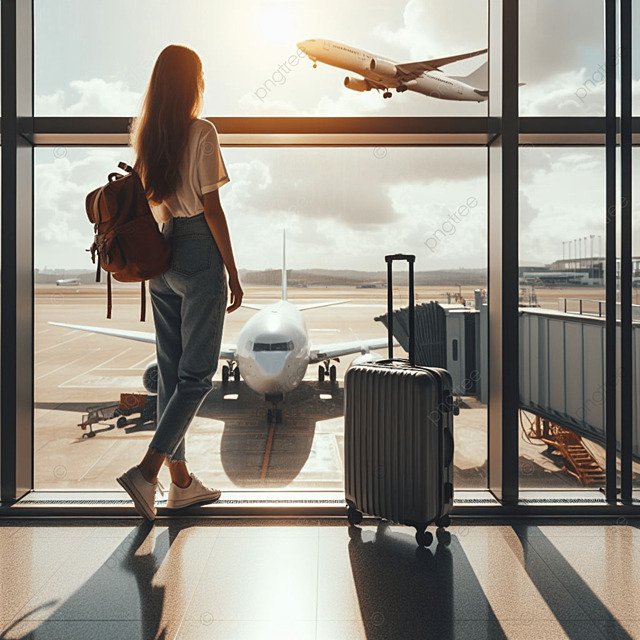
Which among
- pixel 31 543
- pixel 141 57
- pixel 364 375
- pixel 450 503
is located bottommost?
pixel 31 543

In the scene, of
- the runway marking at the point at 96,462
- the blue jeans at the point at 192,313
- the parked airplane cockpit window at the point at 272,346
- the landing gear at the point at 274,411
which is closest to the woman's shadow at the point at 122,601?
the blue jeans at the point at 192,313

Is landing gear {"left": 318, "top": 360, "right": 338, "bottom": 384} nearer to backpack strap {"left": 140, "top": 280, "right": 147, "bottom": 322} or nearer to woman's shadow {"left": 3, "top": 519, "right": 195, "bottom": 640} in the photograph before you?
backpack strap {"left": 140, "top": 280, "right": 147, "bottom": 322}

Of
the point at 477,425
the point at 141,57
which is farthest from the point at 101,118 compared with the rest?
the point at 477,425

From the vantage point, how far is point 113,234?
201 cm

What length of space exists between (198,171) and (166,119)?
237 millimetres

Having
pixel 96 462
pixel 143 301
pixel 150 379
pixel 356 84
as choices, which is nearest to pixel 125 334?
pixel 96 462

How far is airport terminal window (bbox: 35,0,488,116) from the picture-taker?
2.70 m

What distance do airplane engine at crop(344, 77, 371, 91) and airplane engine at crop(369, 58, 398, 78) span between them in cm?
8

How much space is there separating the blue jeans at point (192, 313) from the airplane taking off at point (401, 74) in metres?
1.15

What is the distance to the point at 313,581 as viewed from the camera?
1819 mm

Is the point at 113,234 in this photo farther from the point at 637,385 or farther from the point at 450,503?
the point at 637,385

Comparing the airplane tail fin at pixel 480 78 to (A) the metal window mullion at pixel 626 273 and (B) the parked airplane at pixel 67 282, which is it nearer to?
(A) the metal window mullion at pixel 626 273

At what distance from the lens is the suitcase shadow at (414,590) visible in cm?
153

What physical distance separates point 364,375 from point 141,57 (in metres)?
1.97
